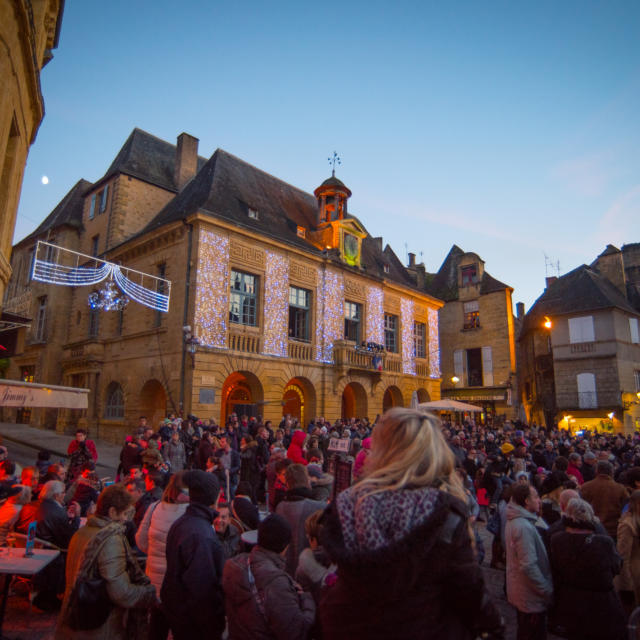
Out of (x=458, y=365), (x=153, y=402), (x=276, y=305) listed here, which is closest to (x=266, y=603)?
(x=276, y=305)

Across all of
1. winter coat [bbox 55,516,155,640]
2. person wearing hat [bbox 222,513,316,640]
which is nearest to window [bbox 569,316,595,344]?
person wearing hat [bbox 222,513,316,640]

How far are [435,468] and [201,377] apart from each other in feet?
47.2

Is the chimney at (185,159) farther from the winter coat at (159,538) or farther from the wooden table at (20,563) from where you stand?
the winter coat at (159,538)

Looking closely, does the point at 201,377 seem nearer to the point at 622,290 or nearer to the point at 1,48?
the point at 1,48

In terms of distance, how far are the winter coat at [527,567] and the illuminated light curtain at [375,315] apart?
18361 millimetres

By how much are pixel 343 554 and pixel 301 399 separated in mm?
18720

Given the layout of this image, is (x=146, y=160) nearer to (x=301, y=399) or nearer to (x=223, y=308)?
(x=223, y=308)

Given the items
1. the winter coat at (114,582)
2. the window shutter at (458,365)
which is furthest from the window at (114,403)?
the window shutter at (458,365)

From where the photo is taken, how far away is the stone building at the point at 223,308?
16266 mm

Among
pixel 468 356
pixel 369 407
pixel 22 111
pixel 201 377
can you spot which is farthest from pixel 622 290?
pixel 22 111

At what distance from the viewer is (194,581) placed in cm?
299

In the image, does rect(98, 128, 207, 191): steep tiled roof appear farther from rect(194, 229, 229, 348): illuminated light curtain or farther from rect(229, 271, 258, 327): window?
rect(229, 271, 258, 327): window

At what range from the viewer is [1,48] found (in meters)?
7.22

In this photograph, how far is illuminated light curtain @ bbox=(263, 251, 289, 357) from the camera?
58.4 feet
